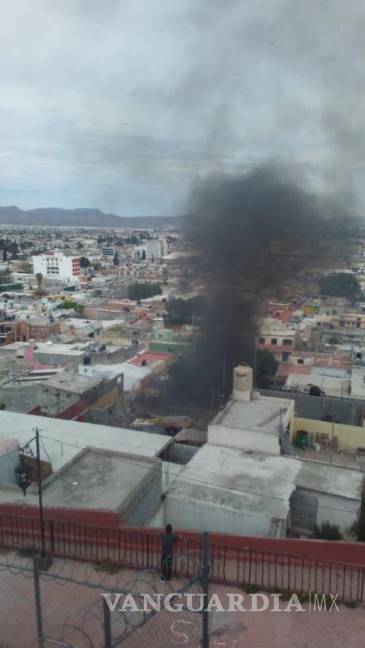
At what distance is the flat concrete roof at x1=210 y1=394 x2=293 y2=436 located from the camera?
10.4 m

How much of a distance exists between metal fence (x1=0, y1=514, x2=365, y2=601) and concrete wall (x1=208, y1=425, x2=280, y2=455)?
5116mm

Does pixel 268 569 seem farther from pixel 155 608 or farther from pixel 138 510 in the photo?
pixel 138 510

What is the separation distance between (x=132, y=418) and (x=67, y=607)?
33.9ft

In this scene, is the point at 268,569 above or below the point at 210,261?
below

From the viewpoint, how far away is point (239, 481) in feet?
27.5

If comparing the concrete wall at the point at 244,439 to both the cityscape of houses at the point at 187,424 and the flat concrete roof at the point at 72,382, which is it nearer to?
the cityscape of houses at the point at 187,424

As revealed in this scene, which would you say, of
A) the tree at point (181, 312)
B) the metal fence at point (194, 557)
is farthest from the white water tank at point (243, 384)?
the tree at point (181, 312)

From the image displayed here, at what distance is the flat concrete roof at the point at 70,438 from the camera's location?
944cm

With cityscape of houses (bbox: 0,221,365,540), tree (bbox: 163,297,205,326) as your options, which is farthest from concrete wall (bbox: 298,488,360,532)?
tree (bbox: 163,297,205,326)

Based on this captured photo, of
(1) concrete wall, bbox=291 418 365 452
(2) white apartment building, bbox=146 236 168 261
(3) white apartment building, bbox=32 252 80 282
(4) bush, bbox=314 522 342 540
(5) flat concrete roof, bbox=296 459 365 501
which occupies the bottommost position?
(1) concrete wall, bbox=291 418 365 452

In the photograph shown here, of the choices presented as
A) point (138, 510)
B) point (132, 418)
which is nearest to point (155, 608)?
point (138, 510)

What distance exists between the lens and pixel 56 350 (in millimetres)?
20047

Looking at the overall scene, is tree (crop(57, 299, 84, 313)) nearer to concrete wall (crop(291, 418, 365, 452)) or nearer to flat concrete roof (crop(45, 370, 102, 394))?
flat concrete roof (crop(45, 370, 102, 394))

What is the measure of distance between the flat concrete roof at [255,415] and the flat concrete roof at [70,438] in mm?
1432
